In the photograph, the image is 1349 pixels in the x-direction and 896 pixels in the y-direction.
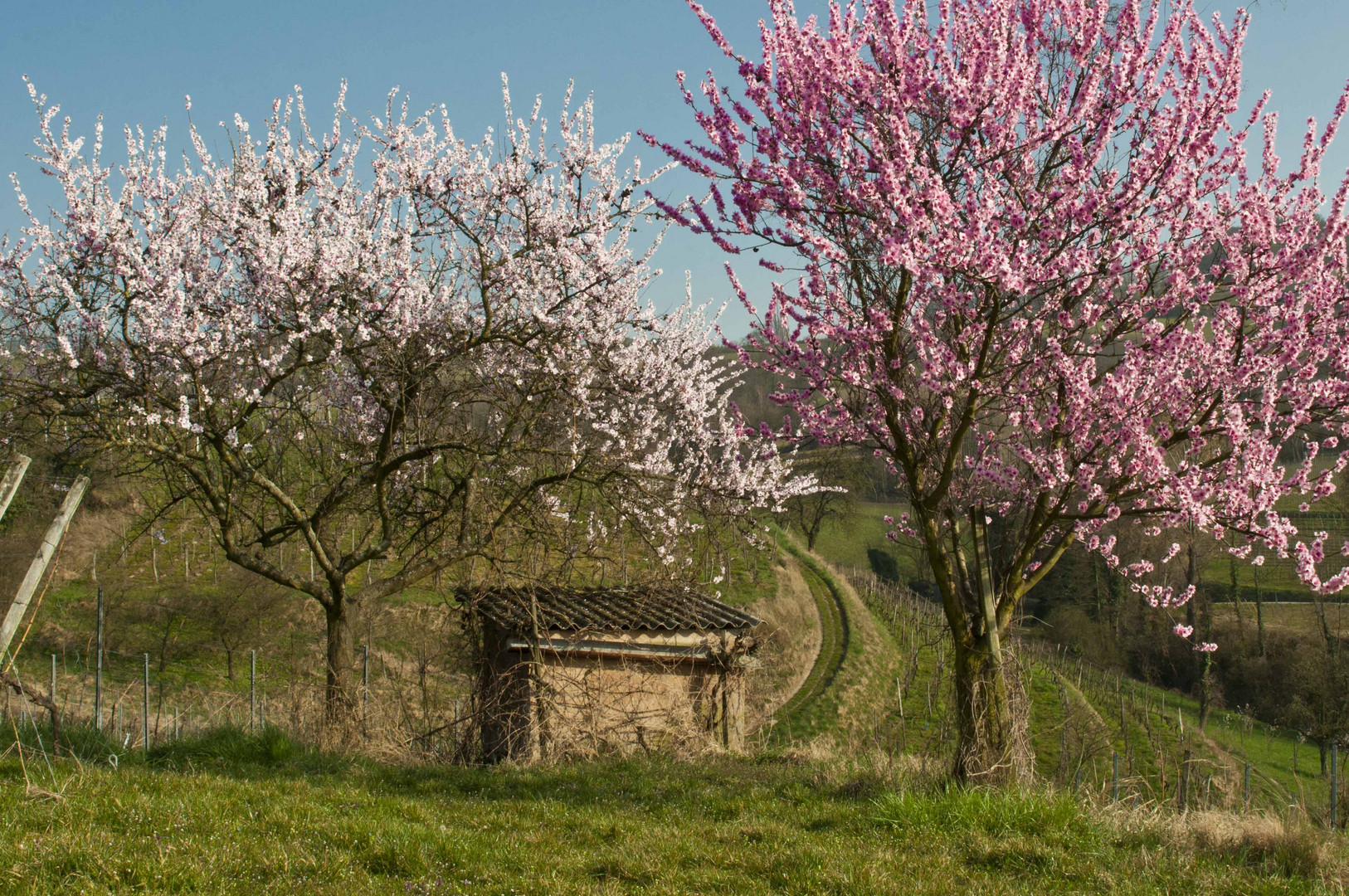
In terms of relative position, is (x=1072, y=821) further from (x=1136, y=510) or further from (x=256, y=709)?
(x=256, y=709)

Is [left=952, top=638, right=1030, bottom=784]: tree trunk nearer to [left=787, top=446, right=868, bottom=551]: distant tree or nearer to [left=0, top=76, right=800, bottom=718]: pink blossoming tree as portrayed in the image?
[left=0, top=76, right=800, bottom=718]: pink blossoming tree

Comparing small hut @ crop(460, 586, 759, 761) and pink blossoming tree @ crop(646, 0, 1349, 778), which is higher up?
pink blossoming tree @ crop(646, 0, 1349, 778)

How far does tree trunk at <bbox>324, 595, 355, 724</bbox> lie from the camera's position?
10305 mm

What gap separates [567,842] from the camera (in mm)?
5480

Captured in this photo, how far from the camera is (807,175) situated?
21.7 feet

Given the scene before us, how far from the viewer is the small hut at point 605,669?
459 inches

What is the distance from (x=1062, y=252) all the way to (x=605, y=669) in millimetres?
9256

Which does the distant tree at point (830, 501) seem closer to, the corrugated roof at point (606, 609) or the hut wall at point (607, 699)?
the corrugated roof at point (606, 609)

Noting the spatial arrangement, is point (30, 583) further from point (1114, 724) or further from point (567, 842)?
point (1114, 724)

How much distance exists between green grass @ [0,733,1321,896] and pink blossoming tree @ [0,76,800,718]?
411 cm

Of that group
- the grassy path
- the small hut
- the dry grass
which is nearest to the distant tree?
the grassy path

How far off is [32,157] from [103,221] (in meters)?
1.16

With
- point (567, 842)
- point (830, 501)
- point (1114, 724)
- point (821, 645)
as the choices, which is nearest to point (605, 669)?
point (567, 842)

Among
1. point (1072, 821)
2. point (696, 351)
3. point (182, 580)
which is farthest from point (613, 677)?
point (182, 580)
